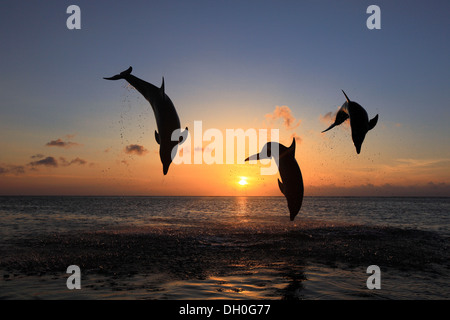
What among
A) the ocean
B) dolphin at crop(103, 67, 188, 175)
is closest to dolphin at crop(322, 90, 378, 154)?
dolphin at crop(103, 67, 188, 175)

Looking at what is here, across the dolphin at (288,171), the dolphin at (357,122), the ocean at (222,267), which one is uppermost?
the dolphin at (357,122)

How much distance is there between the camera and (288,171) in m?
6.69

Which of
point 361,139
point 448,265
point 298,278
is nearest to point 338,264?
point 298,278

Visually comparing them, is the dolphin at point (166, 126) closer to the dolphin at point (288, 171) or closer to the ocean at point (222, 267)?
the dolphin at point (288, 171)

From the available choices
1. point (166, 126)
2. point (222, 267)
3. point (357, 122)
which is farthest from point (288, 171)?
point (222, 267)

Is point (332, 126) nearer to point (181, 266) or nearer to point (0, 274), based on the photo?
point (181, 266)

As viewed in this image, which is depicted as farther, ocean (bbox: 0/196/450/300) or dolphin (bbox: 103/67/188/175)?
ocean (bbox: 0/196/450/300)

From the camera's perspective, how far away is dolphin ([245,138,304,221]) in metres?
6.64

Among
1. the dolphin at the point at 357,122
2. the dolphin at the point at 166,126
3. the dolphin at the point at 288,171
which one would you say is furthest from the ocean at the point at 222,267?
the dolphin at the point at 166,126

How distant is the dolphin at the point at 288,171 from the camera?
21.8 ft

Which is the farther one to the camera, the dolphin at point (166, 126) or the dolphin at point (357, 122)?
the dolphin at point (357, 122)

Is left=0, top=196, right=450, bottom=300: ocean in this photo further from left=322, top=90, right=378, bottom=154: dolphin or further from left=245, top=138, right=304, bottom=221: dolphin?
left=322, top=90, right=378, bottom=154: dolphin

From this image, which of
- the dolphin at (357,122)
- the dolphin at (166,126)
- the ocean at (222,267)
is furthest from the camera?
the ocean at (222,267)

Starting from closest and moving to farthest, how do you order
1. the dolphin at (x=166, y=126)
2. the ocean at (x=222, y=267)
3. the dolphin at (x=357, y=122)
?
the dolphin at (x=166, y=126) < the dolphin at (x=357, y=122) < the ocean at (x=222, y=267)
